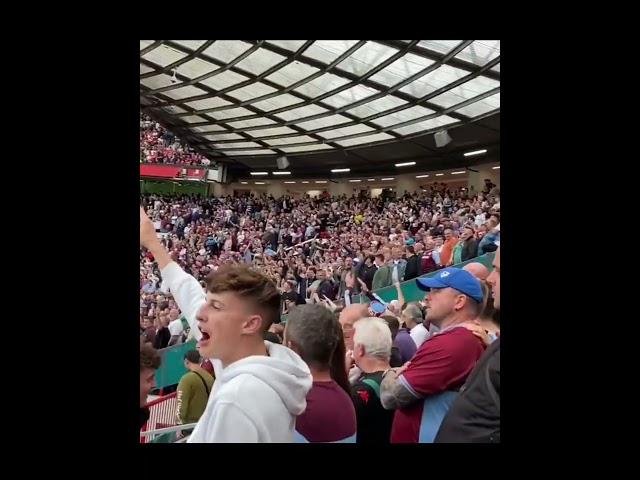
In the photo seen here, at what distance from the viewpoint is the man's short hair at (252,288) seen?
7.82 ft

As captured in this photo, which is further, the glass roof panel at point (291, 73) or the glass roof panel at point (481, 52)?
the glass roof panel at point (291, 73)

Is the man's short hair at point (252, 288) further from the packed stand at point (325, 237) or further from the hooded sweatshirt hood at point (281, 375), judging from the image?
the hooded sweatshirt hood at point (281, 375)

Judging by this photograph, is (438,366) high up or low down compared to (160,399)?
up

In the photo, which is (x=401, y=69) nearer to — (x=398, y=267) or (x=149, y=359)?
(x=398, y=267)

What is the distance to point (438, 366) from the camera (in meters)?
2.45

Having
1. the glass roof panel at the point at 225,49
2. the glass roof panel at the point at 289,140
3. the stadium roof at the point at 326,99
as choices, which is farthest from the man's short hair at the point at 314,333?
the glass roof panel at the point at 225,49

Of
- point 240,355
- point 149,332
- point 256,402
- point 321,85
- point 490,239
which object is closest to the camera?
point 256,402

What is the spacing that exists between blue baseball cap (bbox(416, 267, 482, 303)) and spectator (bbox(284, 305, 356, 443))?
1.69 feet

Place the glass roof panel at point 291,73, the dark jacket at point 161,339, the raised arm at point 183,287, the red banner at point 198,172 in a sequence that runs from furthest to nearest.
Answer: the red banner at point 198,172 < the glass roof panel at point 291,73 < the dark jacket at point 161,339 < the raised arm at point 183,287

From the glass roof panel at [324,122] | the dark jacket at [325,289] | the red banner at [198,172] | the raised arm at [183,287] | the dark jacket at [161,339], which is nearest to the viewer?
the raised arm at [183,287]

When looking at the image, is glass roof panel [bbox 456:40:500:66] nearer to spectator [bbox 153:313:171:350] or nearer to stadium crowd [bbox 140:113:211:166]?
stadium crowd [bbox 140:113:211:166]

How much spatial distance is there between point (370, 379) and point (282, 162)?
4.70ft

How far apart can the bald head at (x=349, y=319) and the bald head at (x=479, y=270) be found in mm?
569

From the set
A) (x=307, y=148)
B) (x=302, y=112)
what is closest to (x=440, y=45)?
(x=302, y=112)
